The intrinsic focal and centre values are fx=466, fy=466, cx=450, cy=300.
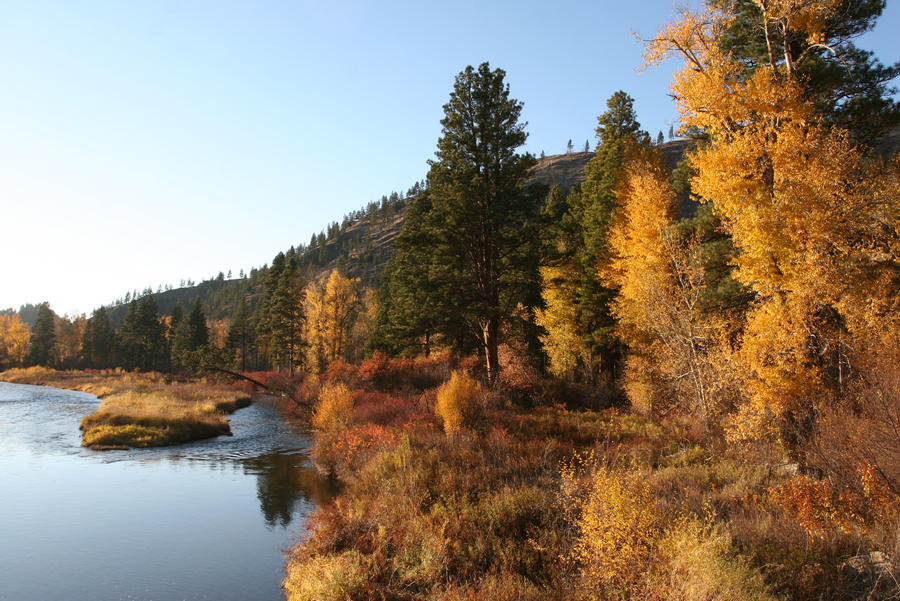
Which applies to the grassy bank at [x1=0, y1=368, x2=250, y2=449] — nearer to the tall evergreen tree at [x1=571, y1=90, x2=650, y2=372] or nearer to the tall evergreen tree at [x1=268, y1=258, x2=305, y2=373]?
the tall evergreen tree at [x1=268, y1=258, x2=305, y2=373]

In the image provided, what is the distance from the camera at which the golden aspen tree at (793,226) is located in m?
11.5

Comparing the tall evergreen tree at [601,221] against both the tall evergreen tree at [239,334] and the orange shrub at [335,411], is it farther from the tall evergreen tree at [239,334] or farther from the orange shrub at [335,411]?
the tall evergreen tree at [239,334]

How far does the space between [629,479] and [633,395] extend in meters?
16.4

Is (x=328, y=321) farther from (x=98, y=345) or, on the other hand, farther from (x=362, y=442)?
(x=98, y=345)

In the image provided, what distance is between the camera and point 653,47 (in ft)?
47.1

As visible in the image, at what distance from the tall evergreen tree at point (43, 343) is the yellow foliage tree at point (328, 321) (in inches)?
2310

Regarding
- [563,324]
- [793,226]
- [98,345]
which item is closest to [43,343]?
[98,345]

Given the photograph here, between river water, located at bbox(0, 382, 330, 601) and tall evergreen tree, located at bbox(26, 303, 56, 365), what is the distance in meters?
72.9

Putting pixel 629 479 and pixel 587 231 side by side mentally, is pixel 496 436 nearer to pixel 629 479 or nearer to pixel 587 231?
pixel 629 479

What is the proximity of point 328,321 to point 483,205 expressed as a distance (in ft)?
108

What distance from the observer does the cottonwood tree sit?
2267 cm

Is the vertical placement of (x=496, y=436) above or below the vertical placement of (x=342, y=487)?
above

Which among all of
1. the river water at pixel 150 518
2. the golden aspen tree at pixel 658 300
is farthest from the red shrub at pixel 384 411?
the golden aspen tree at pixel 658 300

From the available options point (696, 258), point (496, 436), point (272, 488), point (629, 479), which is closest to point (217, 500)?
point (272, 488)
